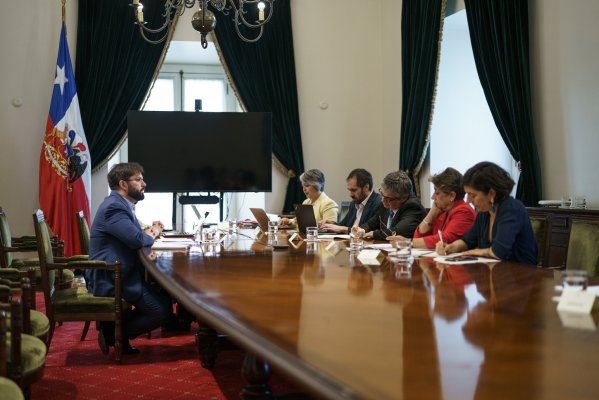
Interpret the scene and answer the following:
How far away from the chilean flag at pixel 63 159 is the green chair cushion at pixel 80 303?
12.5 feet

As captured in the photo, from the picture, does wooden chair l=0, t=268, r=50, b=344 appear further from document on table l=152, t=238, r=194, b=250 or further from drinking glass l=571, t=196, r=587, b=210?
drinking glass l=571, t=196, r=587, b=210

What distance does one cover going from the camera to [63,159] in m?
8.25

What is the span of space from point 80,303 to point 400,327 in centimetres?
304

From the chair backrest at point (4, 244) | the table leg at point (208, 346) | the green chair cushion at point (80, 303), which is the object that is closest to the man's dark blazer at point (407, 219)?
the table leg at point (208, 346)

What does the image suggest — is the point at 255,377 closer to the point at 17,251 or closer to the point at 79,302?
the point at 79,302

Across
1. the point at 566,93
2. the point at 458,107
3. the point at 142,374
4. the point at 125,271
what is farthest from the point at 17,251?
the point at 458,107

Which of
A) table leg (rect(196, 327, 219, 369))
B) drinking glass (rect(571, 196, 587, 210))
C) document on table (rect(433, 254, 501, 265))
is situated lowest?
table leg (rect(196, 327, 219, 369))

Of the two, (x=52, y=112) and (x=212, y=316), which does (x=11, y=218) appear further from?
(x=212, y=316)

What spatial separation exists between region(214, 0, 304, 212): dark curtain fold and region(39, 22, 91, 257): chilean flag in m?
1.94

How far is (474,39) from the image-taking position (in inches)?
282

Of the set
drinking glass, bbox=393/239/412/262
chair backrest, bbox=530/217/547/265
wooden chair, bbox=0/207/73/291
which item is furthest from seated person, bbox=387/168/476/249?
wooden chair, bbox=0/207/73/291

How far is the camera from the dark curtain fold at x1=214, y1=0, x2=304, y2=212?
9117 millimetres

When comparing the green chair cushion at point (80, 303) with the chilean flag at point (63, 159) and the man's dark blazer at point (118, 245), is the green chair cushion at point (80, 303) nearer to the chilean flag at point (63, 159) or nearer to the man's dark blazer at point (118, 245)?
the man's dark blazer at point (118, 245)

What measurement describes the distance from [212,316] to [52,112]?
6542mm
